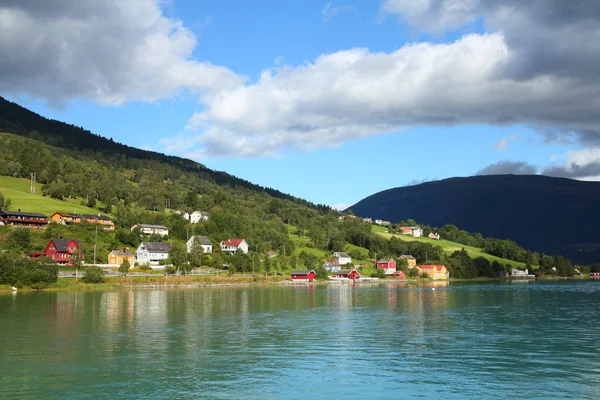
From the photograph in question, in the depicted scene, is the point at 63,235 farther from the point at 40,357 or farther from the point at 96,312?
the point at 40,357

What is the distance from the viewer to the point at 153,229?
16400 centimetres

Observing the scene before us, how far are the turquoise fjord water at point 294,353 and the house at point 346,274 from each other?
99872 mm

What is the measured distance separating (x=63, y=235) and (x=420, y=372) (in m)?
119

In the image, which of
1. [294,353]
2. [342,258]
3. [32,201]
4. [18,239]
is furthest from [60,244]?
[294,353]

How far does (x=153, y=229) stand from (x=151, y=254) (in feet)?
71.5

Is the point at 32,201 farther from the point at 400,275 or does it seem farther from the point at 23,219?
the point at 400,275

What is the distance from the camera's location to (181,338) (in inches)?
1786

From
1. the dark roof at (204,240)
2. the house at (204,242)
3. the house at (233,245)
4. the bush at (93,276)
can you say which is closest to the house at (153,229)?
the house at (204,242)

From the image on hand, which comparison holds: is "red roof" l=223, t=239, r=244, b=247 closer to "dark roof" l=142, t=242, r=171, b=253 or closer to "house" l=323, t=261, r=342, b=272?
"dark roof" l=142, t=242, r=171, b=253

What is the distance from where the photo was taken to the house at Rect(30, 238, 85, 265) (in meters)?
→ 123

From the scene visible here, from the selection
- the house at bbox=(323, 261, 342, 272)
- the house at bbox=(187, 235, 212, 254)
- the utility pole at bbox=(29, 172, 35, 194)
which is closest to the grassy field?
the utility pole at bbox=(29, 172, 35, 194)

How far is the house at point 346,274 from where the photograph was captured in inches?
6619

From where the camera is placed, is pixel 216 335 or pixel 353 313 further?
pixel 353 313

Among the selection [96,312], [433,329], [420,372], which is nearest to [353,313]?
[433,329]
